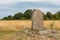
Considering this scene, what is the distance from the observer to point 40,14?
16.9 meters

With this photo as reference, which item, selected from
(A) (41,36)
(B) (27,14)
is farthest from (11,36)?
(B) (27,14)

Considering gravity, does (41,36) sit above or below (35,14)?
below

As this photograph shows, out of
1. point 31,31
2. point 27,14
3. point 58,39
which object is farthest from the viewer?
point 27,14

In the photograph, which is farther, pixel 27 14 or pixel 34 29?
pixel 27 14

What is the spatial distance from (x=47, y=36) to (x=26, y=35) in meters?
1.37

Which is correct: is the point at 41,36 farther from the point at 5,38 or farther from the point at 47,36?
the point at 5,38

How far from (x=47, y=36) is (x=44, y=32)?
63cm

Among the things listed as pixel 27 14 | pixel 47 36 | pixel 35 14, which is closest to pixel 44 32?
pixel 47 36

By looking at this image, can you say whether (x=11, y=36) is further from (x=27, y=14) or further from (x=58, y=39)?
(x=27, y=14)

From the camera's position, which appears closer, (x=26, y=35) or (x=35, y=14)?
(x=26, y=35)

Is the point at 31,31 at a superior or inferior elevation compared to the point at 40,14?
inferior

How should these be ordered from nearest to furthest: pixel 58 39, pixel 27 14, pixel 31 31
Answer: pixel 58 39 < pixel 31 31 < pixel 27 14

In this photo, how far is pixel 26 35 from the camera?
15.6 m

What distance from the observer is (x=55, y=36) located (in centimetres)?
1510
